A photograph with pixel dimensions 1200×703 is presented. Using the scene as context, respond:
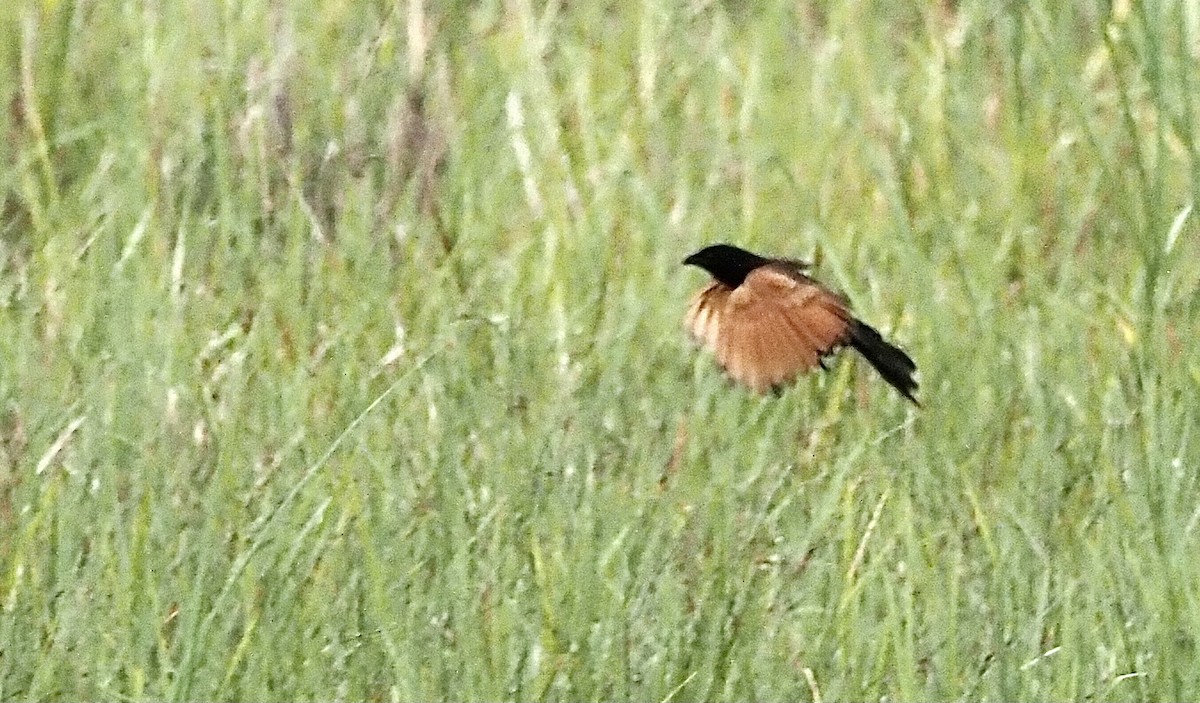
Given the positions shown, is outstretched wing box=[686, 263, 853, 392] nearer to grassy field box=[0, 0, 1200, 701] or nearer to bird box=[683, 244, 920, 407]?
bird box=[683, 244, 920, 407]

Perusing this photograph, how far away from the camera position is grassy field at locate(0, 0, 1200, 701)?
1.93 meters

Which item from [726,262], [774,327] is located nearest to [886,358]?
[726,262]

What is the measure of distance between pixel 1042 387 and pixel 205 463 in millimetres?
970

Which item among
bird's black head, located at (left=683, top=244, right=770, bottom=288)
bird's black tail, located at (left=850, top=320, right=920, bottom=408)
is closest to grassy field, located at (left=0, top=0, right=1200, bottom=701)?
bird's black tail, located at (left=850, top=320, right=920, bottom=408)

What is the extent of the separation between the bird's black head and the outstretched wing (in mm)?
175

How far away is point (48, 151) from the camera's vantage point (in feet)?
10.3

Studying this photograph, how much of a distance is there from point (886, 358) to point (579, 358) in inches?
16.4

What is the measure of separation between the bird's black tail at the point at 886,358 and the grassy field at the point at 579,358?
6 cm

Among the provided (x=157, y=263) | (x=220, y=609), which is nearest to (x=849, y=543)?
(x=220, y=609)

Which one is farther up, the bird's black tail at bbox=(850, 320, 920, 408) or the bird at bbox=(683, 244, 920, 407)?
the bird at bbox=(683, 244, 920, 407)

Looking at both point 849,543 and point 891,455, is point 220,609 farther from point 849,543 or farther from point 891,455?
point 891,455

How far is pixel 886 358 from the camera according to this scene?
7.63ft

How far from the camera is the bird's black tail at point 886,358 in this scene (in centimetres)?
223

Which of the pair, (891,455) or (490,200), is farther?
(490,200)
